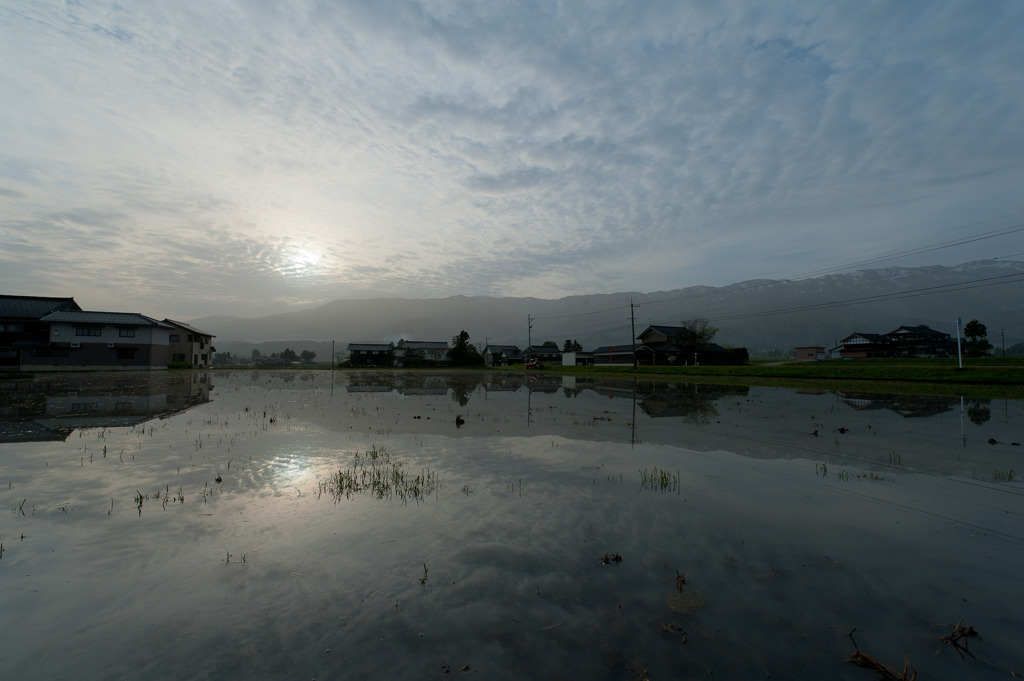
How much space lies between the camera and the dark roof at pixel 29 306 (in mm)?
52469

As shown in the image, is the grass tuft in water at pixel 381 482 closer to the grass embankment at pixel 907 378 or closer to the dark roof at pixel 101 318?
the grass embankment at pixel 907 378

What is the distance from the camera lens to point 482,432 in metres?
13.8

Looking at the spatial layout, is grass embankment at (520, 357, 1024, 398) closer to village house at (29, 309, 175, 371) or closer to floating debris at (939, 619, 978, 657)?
floating debris at (939, 619, 978, 657)

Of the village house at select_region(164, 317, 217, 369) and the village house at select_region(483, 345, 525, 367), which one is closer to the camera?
the village house at select_region(164, 317, 217, 369)

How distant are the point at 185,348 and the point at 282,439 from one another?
70638mm

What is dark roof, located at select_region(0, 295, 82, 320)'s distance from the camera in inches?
2066

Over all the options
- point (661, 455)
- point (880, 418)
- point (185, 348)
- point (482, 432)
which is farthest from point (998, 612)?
point (185, 348)

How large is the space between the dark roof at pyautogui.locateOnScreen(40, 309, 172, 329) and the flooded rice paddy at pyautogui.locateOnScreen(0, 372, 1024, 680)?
5757 centimetres

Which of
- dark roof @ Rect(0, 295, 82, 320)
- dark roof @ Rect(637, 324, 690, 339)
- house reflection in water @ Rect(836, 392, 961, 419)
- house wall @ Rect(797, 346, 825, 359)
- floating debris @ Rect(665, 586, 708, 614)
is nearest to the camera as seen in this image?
floating debris @ Rect(665, 586, 708, 614)

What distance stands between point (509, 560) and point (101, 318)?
7254 cm

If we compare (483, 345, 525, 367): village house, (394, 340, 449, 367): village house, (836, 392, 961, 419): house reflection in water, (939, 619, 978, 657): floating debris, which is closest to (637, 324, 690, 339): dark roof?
(394, 340, 449, 367): village house

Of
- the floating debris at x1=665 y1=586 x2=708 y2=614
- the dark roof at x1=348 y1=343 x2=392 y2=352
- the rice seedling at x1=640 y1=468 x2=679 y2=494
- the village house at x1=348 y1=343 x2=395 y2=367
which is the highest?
the dark roof at x1=348 y1=343 x2=392 y2=352

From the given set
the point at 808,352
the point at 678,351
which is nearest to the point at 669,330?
the point at 678,351

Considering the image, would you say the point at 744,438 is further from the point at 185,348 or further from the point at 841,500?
the point at 185,348
